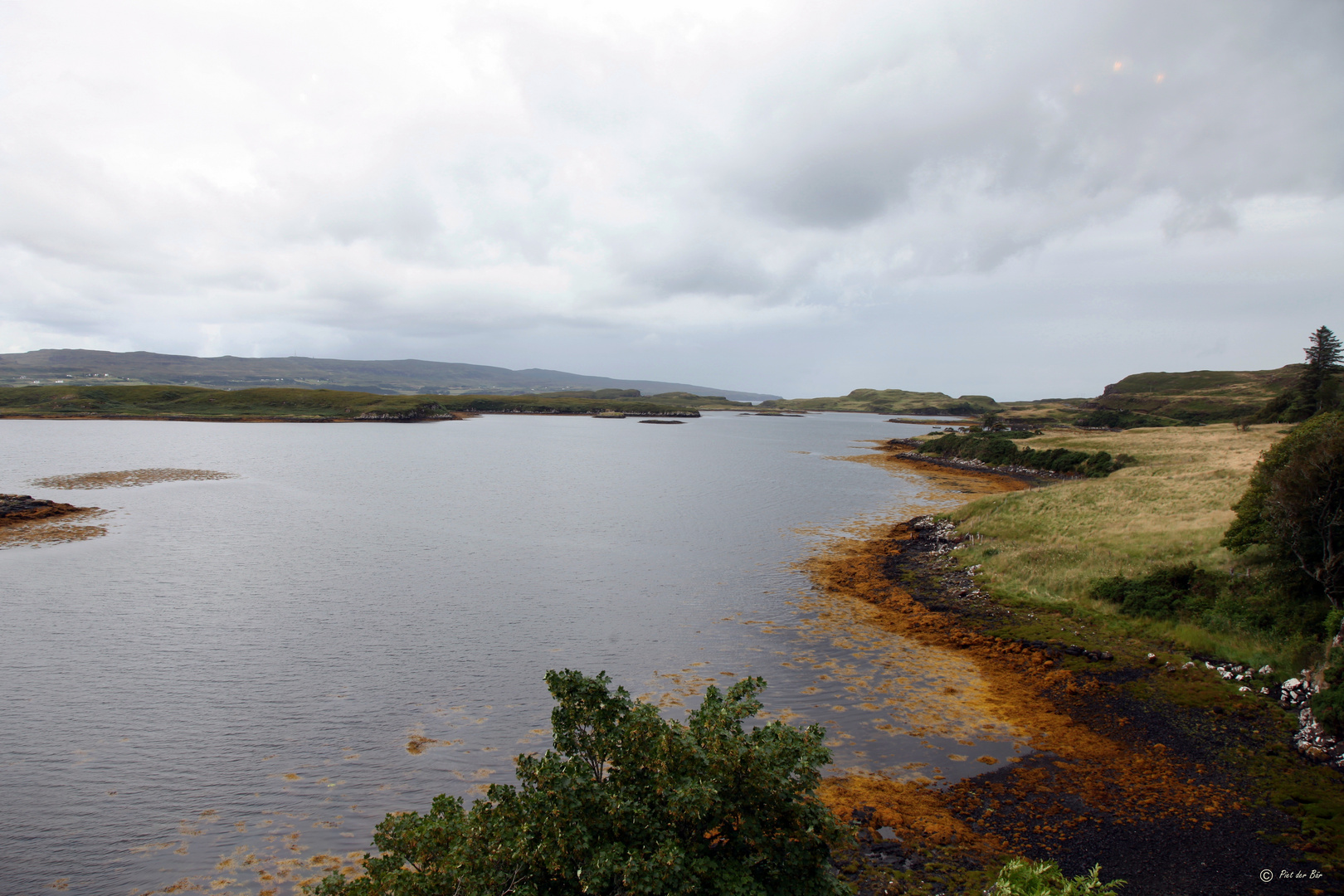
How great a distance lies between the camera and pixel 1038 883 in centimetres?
861

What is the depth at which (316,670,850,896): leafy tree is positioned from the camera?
6.84 meters

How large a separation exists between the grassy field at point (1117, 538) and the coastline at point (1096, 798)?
216cm

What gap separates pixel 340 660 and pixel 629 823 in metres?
17.0

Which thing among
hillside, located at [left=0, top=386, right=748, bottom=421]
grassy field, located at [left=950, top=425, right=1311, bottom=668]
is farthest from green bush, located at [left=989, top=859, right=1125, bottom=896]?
hillside, located at [left=0, top=386, right=748, bottom=421]

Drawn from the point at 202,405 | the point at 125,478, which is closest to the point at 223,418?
the point at 202,405

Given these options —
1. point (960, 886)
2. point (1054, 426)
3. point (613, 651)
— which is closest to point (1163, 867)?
point (960, 886)

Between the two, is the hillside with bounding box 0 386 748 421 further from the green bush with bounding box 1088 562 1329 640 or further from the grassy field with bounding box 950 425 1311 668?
the green bush with bounding box 1088 562 1329 640

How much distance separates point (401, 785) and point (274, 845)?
2482 millimetres

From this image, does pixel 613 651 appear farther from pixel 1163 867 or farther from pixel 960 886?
pixel 1163 867

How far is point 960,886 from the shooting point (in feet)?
33.7

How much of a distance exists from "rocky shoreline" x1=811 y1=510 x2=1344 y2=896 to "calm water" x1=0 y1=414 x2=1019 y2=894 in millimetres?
1496

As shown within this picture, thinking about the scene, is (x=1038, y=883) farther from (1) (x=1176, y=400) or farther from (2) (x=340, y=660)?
(1) (x=1176, y=400)

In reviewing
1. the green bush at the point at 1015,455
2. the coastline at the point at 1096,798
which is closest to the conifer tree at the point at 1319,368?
the green bush at the point at 1015,455

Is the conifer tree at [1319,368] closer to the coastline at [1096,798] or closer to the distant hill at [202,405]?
the coastline at [1096,798]
